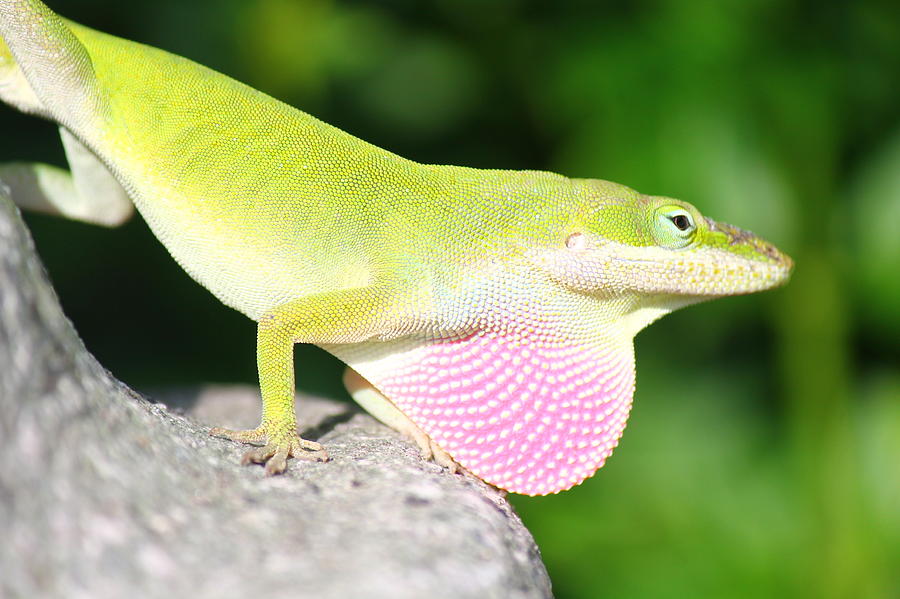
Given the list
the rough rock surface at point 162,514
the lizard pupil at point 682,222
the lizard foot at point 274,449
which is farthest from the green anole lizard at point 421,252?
the rough rock surface at point 162,514

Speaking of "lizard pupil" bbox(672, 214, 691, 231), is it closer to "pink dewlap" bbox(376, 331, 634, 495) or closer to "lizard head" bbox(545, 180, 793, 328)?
"lizard head" bbox(545, 180, 793, 328)

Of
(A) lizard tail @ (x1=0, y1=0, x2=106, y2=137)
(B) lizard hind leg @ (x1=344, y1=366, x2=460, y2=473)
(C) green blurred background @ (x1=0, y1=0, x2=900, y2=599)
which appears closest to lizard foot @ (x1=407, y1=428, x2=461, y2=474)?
(B) lizard hind leg @ (x1=344, y1=366, x2=460, y2=473)

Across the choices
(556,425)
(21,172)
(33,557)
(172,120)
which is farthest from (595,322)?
(21,172)

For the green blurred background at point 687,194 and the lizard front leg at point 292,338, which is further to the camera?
the green blurred background at point 687,194

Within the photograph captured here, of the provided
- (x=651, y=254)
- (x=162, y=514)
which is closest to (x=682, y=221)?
(x=651, y=254)

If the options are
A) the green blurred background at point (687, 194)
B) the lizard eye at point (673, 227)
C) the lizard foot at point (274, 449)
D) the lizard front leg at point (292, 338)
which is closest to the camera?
the lizard foot at point (274, 449)

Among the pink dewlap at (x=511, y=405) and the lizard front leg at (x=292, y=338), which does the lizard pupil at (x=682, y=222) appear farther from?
the lizard front leg at (x=292, y=338)
